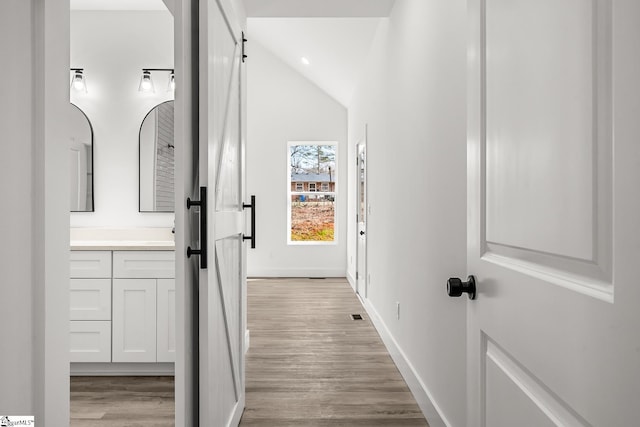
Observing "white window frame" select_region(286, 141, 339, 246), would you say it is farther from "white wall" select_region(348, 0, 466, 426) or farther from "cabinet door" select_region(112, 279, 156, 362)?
"cabinet door" select_region(112, 279, 156, 362)

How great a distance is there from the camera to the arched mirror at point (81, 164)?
318 cm

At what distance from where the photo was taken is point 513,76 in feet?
2.65

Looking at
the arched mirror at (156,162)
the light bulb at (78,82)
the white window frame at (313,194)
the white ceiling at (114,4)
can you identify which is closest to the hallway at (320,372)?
the arched mirror at (156,162)

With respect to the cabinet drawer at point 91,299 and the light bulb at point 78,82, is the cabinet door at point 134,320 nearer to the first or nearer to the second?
the cabinet drawer at point 91,299

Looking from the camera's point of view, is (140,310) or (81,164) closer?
(140,310)

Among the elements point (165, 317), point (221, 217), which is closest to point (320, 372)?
point (165, 317)

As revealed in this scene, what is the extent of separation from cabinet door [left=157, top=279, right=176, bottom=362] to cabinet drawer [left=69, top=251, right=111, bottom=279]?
364 mm

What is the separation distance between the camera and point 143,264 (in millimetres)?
2713

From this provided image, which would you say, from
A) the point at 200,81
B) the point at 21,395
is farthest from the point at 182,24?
the point at 21,395

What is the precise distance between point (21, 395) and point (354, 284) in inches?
211

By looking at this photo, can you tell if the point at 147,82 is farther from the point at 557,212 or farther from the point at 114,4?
the point at 557,212

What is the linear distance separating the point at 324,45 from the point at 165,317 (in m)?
3.53

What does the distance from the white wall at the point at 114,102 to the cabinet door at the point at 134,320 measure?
73cm

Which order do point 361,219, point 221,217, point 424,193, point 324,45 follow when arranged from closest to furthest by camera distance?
point 221,217
point 424,193
point 324,45
point 361,219
